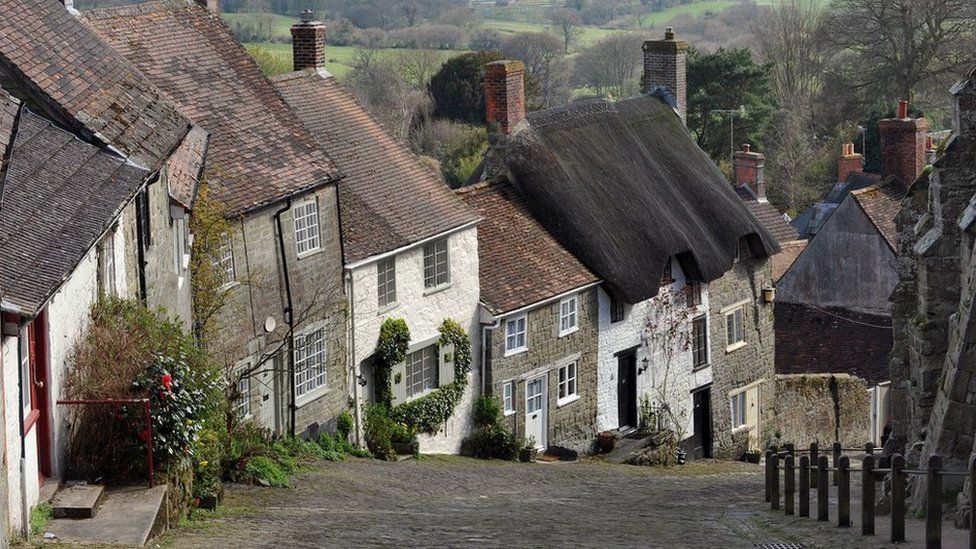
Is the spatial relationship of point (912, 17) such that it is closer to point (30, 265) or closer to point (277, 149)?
point (277, 149)

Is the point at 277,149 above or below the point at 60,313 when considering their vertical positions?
above

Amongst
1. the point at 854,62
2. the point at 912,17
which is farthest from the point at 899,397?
the point at 854,62

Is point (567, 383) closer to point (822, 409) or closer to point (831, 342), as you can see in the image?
point (822, 409)

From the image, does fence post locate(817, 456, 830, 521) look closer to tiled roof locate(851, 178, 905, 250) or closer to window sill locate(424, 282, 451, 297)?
window sill locate(424, 282, 451, 297)

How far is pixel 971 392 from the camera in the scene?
1706cm

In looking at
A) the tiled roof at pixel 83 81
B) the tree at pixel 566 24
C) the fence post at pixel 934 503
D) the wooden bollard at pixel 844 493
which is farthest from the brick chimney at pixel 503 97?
the tree at pixel 566 24

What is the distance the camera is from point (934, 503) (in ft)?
46.5

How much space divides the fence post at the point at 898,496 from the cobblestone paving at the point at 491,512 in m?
0.50

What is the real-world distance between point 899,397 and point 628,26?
496ft

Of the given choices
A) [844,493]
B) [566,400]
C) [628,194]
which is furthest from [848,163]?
[844,493]

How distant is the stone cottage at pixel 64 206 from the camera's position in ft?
48.0

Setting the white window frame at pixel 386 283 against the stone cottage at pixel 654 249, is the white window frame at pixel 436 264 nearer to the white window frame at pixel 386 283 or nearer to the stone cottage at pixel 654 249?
the white window frame at pixel 386 283

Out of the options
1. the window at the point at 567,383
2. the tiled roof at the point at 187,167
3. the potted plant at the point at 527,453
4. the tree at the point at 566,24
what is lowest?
the potted plant at the point at 527,453

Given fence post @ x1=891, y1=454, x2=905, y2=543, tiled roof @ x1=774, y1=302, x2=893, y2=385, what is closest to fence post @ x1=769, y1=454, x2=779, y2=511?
fence post @ x1=891, y1=454, x2=905, y2=543
